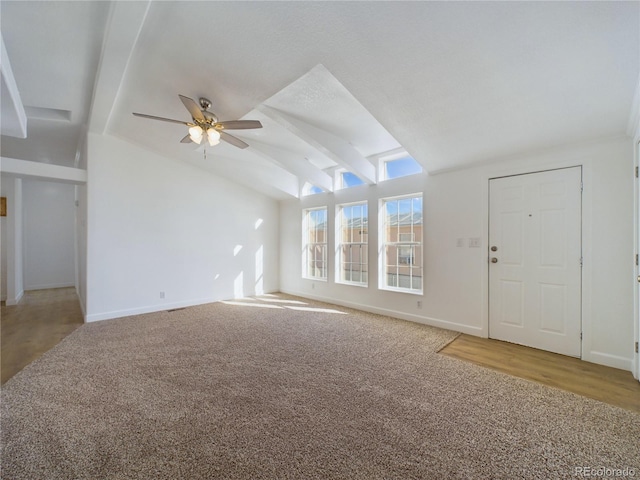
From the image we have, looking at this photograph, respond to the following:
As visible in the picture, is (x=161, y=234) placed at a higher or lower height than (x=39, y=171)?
lower

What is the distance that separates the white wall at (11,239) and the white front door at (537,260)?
8.52 meters

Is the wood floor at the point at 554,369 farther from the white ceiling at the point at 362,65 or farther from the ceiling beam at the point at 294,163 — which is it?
the ceiling beam at the point at 294,163

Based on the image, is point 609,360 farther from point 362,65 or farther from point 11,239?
point 11,239

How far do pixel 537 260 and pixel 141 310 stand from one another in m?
5.96

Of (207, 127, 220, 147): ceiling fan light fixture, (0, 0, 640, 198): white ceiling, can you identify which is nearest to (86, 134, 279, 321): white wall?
(0, 0, 640, 198): white ceiling

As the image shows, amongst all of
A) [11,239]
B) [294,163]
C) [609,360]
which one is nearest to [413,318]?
[609,360]

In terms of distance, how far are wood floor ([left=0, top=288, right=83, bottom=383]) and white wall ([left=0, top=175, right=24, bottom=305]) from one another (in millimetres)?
331

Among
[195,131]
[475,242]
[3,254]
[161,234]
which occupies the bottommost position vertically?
[3,254]

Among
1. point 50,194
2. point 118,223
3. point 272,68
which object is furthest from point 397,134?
point 50,194

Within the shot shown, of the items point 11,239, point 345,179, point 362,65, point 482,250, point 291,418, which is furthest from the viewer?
point 345,179

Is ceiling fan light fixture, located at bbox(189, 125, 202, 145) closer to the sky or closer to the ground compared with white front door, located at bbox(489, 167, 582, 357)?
closer to the sky

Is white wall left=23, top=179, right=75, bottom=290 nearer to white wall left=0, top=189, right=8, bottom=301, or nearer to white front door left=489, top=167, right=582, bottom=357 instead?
white wall left=0, top=189, right=8, bottom=301

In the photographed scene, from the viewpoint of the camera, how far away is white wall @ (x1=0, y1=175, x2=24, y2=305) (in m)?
5.00

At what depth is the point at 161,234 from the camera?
4691 millimetres
